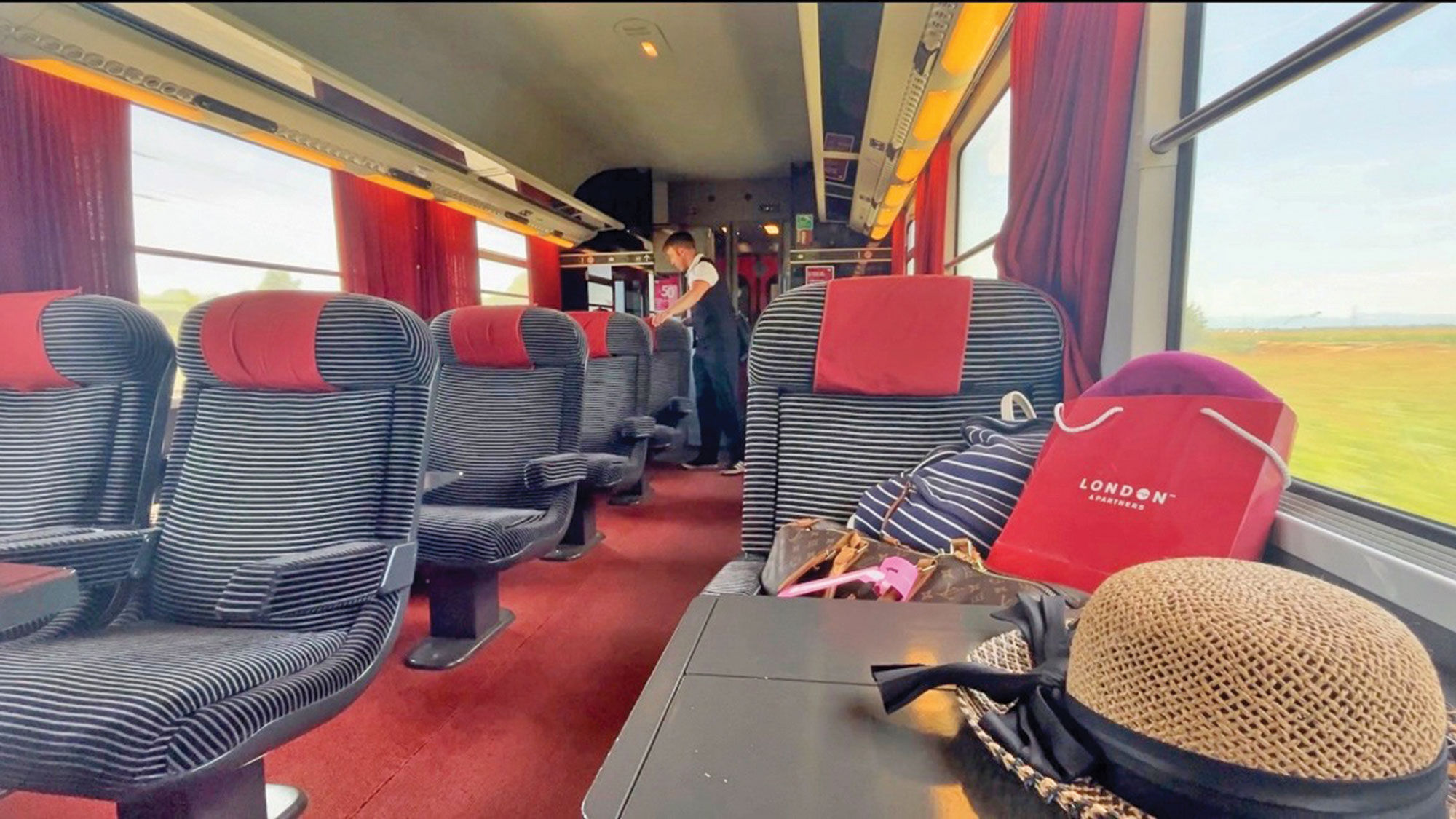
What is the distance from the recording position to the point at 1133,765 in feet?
1.25

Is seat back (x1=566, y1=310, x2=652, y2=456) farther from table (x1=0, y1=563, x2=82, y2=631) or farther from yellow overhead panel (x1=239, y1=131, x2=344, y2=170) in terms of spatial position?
table (x1=0, y1=563, x2=82, y2=631)

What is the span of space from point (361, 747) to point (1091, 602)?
1.63 metres

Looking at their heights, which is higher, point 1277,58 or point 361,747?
point 1277,58

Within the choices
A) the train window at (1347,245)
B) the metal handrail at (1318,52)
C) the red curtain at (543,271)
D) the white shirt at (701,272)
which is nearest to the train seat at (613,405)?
the white shirt at (701,272)

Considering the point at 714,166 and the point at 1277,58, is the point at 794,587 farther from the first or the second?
the point at 1277,58

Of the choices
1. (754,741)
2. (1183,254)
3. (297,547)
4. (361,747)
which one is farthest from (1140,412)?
(361,747)

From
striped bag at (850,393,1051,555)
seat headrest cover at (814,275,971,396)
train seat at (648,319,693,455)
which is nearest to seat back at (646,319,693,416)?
train seat at (648,319,693,455)

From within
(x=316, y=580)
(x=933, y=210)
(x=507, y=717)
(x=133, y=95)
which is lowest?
(x=507, y=717)

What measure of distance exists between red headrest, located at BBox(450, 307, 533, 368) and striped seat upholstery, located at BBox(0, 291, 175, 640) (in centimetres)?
92

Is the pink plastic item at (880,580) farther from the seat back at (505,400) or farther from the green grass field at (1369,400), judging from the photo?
the seat back at (505,400)

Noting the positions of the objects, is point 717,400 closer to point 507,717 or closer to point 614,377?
point 614,377

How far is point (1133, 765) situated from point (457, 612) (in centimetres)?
193

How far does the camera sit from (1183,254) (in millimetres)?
478

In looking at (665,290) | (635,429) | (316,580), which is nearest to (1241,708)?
(316,580)
